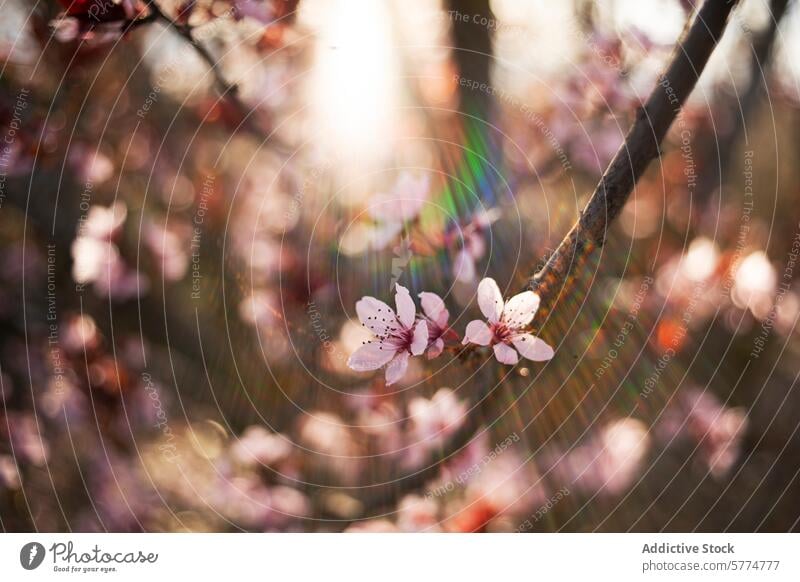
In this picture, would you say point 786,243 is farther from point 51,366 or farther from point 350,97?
point 51,366

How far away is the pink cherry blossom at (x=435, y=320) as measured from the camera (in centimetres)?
71

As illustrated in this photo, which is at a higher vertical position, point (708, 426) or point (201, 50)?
point (201, 50)

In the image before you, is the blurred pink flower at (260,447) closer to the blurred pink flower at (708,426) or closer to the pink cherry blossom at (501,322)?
the pink cherry blossom at (501,322)

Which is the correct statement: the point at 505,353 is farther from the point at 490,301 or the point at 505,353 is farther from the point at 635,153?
the point at 635,153

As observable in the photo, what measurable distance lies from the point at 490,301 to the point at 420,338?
0.09 metres

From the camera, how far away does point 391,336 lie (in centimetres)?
72

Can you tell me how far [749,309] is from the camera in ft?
2.53

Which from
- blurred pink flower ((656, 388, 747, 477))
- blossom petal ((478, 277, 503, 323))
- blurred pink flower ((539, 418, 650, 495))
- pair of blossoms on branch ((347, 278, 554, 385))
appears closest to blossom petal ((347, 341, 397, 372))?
pair of blossoms on branch ((347, 278, 554, 385))

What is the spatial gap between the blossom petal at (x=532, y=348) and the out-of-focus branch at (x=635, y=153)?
0.08 feet

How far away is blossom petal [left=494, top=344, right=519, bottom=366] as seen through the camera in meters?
0.71

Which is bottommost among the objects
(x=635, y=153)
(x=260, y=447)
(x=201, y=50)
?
(x=260, y=447)
